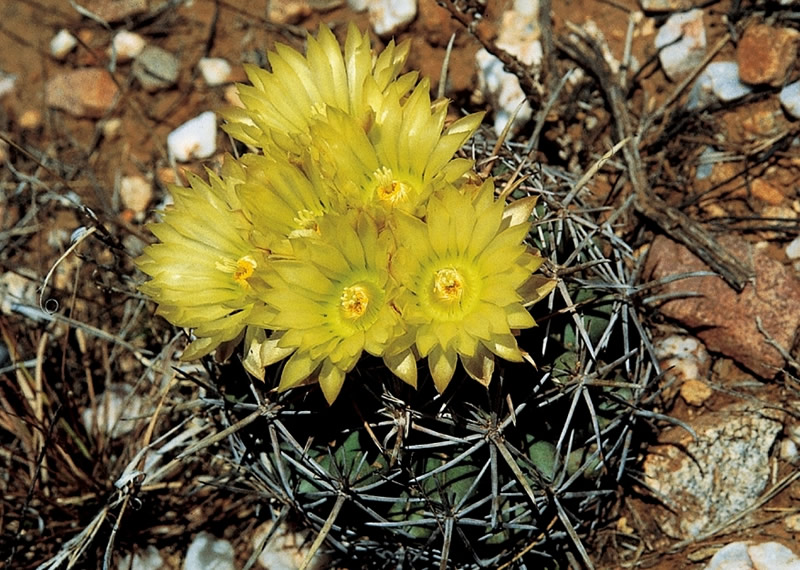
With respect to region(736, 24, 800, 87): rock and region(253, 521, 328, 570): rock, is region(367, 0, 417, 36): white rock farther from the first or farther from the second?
region(253, 521, 328, 570): rock

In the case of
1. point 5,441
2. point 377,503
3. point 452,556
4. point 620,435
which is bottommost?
point 5,441

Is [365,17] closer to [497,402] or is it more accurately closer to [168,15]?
[168,15]

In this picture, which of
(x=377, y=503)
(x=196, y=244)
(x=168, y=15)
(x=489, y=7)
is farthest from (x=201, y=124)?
(x=377, y=503)

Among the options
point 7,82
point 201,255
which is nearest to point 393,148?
point 201,255

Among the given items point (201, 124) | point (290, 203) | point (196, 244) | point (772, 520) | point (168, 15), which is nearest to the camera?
point (290, 203)

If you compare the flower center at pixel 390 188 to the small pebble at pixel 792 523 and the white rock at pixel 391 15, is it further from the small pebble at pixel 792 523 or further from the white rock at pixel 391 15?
the white rock at pixel 391 15

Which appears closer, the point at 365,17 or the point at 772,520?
the point at 772,520

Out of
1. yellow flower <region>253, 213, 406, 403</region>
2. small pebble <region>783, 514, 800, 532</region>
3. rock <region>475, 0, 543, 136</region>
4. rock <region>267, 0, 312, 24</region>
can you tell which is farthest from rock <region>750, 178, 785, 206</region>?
rock <region>267, 0, 312, 24</region>
